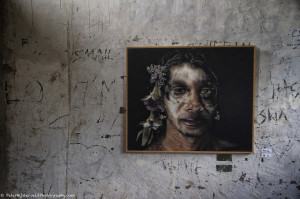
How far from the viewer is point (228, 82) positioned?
6.08 ft

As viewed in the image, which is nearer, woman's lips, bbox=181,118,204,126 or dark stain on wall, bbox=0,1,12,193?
woman's lips, bbox=181,118,204,126

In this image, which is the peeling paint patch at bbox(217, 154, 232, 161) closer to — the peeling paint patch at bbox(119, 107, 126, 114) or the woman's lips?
the woman's lips

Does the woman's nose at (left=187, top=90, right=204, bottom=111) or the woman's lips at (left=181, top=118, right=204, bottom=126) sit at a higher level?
the woman's nose at (left=187, top=90, right=204, bottom=111)

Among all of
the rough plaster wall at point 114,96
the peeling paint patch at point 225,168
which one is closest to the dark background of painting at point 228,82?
the rough plaster wall at point 114,96

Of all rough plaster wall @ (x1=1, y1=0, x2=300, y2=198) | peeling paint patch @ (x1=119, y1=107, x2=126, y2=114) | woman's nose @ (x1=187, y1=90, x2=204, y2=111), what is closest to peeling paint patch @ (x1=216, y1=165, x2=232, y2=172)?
rough plaster wall @ (x1=1, y1=0, x2=300, y2=198)

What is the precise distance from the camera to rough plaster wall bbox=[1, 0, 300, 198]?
73.9 inches

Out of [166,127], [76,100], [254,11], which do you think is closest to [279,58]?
[254,11]

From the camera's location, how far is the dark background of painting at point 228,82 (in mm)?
1842

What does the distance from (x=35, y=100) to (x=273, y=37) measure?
2.49 meters

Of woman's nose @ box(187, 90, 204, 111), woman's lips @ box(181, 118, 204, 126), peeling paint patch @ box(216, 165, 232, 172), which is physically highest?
woman's nose @ box(187, 90, 204, 111)

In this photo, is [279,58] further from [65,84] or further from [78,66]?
[65,84]

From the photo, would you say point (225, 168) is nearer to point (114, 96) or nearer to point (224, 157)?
point (224, 157)

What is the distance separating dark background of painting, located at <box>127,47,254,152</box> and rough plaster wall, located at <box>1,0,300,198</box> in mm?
107

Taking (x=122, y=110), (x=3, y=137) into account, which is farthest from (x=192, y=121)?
(x=3, y=137)
